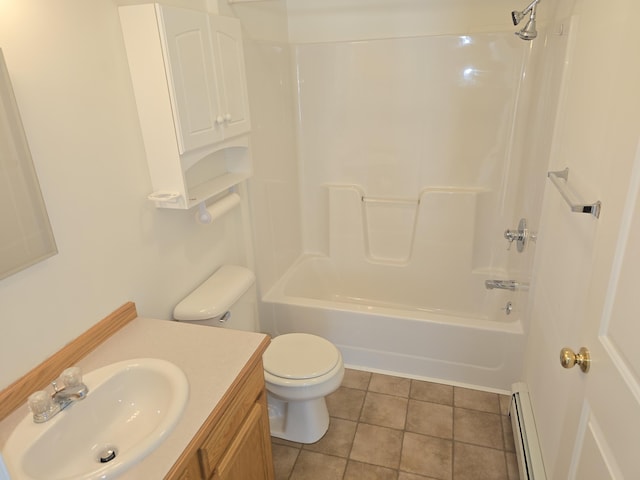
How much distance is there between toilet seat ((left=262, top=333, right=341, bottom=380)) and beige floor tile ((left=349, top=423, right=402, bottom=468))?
42 cm

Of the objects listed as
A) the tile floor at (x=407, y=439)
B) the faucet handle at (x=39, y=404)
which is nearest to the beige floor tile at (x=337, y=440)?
the tile floor at (x=407, y=439)

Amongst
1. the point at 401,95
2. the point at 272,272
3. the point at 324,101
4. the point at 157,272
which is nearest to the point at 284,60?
the point at 324,101

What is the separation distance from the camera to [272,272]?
8.80ft

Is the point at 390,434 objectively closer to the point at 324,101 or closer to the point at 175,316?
the point at 175,316

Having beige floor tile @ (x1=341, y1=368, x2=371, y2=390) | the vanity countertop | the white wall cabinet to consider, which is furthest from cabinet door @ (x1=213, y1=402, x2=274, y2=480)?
beige floor tile @ (x1=341, y1=368, x2=371, y2=390)

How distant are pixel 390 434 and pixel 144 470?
1.38 meters

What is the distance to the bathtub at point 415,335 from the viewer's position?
223 centimetres

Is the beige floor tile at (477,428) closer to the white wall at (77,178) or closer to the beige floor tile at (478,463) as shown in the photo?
the beige floor tile at (478,463)

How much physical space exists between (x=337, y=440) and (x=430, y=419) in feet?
1.55

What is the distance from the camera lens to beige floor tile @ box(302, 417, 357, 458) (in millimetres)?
1987

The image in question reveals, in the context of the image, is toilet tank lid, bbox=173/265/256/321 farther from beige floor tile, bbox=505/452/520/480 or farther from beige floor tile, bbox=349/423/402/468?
beige floor tile, bbox=505/452/520/480

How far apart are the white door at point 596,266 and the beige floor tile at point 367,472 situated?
627 mm

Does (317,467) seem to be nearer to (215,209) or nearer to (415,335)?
(415,335)

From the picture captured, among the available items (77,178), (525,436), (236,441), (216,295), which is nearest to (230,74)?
(77,178)
